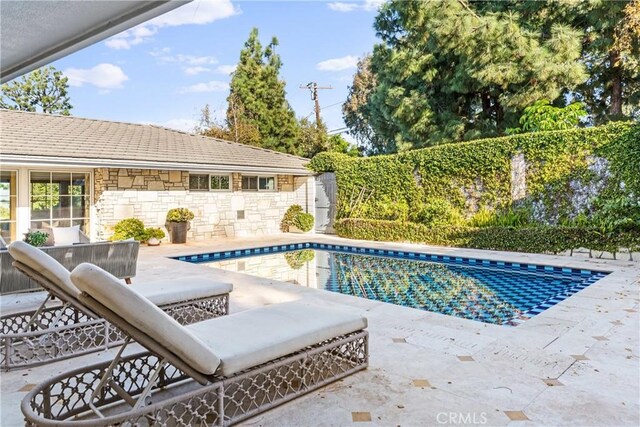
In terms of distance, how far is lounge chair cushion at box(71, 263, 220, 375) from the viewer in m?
2.10

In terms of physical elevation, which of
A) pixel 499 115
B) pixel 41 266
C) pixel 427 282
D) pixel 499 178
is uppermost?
pixel 499 115

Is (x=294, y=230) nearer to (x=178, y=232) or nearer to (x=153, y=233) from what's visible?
(x=178, y=232)

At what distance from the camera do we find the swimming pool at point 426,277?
6071 millimetres

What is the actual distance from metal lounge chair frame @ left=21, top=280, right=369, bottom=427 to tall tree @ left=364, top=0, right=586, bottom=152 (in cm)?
1369

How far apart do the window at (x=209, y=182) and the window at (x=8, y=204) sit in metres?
4.69

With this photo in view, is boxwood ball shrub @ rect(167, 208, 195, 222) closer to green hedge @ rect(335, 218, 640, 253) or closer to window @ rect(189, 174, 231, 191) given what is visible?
window @ rect(189, 174, 231, 191)

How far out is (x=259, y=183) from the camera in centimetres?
1534

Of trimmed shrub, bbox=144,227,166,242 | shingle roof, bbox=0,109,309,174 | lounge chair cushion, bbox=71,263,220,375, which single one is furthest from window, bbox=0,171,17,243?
lounge chair cushion, bbox=71,263,220,375

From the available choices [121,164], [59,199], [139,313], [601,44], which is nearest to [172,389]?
[139,313]

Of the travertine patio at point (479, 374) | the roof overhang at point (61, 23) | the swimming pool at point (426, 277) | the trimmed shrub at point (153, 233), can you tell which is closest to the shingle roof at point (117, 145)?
the trimmed shrub at point (153, 233)

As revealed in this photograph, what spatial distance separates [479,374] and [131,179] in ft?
37.1

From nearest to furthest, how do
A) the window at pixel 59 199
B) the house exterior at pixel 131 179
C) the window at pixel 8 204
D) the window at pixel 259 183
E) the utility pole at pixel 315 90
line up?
1. the window at pixel 8 204
2. the house exterior at pixel 131 179
3. the window at pixel 59 199
4. the window at pixel 259 183
5. the utility pole at pixel 315 90

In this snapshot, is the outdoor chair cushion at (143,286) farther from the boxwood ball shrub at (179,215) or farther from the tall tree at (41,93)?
the tall tree at (41,93)

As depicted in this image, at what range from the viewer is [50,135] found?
439 inches
